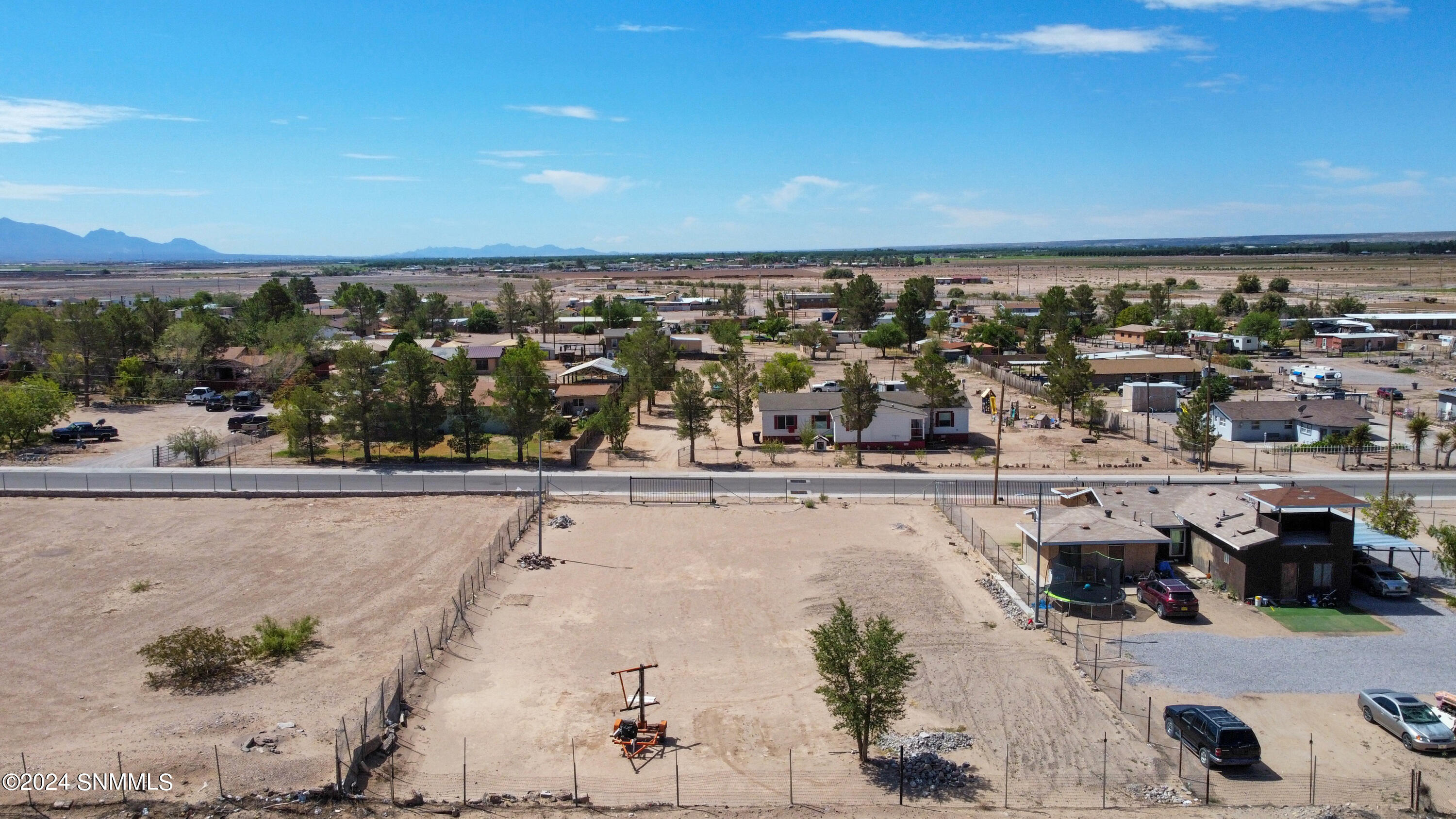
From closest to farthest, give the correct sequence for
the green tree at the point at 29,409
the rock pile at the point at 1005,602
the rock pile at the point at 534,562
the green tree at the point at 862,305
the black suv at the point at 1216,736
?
the black suv at the point at 1216,736
the rock pile at the point at 1005,602
the rock pile at the point at 534,562
the green tree at the point at 29,409
the green tree at the point at 862,305

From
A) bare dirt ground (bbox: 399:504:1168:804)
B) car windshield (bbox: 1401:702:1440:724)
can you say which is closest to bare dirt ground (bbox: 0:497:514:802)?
bare dirt ground (bbox: 399:504:1168:804)

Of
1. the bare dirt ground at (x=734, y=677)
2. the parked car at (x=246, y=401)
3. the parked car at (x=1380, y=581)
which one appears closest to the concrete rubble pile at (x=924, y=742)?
the bare dirt ground at (x=734, y=677)

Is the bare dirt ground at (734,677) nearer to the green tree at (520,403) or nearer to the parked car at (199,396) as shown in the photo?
the green tree at (520,403)

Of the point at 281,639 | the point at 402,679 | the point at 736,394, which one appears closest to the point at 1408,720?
the point at 402,679

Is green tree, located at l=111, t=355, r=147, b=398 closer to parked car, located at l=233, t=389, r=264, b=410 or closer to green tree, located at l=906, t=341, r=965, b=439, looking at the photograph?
parked car, located at l=233, t=389, r=264, b=410

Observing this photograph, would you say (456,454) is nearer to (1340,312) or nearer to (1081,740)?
(1081,740)

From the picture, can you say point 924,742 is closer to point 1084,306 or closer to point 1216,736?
point 1216,736
